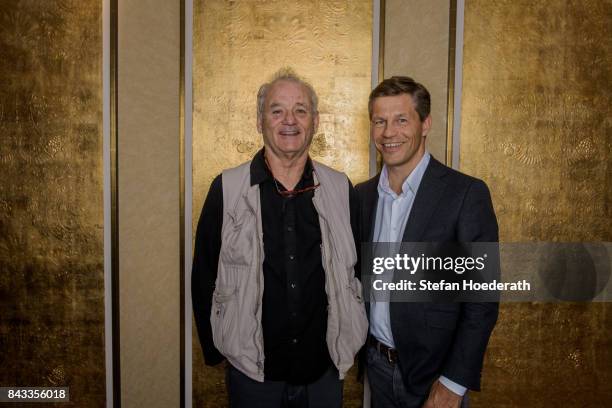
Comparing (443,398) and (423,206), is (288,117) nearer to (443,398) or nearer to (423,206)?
(423,206)

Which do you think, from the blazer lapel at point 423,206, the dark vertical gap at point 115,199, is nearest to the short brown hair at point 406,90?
the blazer lapel at point 423,206

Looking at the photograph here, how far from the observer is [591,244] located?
84.2 inches

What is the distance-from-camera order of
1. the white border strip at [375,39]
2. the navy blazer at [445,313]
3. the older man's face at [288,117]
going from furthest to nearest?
1. the white border strip at [375,39]
2. the older man's face at [288,117]
3. the navy blazer at [445,313]

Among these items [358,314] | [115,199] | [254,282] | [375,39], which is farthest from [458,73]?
[115,199]

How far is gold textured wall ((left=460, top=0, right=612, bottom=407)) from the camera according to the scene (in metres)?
2.06

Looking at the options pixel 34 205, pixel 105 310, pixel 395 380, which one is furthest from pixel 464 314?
pixel 34 205

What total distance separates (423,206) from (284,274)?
585mm

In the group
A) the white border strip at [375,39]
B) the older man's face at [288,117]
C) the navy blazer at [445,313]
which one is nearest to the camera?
the navy blazer at [445,313]

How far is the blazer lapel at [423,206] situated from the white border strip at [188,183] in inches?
A: 46.1

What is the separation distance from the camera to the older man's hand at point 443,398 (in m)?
1.45

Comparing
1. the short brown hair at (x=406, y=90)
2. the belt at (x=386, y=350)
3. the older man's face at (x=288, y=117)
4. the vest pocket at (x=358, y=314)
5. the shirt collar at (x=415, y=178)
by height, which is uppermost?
the short brown hair at (x=406, y=90)

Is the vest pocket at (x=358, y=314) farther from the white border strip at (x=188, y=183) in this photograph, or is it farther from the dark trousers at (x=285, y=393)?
the white border strip at (x=188, y=183)

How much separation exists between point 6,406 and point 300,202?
2045 millimetres

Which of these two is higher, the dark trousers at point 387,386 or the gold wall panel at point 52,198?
the gold wall panel at point 52,198
